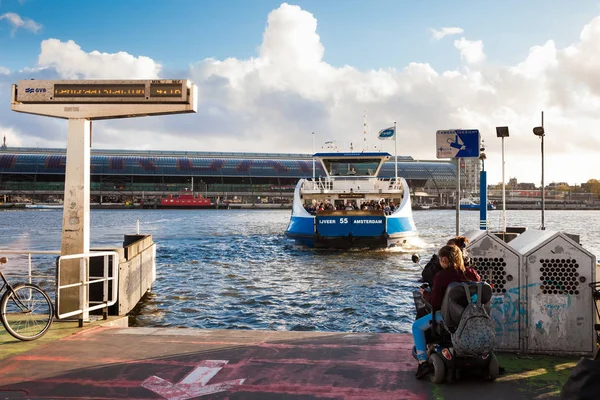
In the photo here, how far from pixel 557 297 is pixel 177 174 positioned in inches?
5235

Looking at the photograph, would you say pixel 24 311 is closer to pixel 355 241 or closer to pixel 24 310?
pixel 24 310

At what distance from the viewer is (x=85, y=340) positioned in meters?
7.48

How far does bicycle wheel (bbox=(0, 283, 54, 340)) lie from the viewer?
750cm

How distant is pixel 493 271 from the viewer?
22.4 feet

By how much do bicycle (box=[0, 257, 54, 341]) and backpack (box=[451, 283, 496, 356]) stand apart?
566 centimetres

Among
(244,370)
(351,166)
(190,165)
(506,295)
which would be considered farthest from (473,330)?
(190,165)

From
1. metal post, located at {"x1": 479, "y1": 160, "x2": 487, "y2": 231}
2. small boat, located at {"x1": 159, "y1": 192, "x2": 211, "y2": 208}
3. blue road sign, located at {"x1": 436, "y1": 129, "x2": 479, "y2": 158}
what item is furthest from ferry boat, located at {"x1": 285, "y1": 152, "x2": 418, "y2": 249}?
small boat, located at {"x1": 159, "y1": 192, "x2": 211, "y2": 208}

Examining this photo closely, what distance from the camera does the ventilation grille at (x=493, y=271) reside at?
678 centimetres

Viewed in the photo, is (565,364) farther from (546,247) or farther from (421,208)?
(421,208)

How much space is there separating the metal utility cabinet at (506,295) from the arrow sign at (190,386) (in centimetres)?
327

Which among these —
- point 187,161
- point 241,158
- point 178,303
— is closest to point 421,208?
point 241,158

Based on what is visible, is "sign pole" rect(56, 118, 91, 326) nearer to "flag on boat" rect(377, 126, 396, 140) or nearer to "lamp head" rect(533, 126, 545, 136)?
"lamp head" rect(533, 126, 545, 136)

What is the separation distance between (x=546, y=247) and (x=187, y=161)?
136926mm

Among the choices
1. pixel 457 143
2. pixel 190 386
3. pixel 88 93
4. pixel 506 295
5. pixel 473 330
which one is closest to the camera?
pixel 473 330
